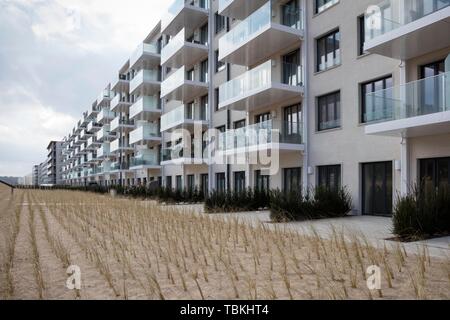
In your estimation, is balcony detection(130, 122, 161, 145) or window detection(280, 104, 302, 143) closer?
window detection(280, 104, 302, 143)

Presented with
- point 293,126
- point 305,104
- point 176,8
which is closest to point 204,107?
point 176,8

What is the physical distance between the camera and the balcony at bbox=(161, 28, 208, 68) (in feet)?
85.8

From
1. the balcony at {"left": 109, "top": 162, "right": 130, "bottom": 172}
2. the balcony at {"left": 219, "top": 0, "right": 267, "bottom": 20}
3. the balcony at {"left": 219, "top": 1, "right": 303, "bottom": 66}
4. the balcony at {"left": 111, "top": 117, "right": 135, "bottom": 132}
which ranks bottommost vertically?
the balcony at {"left": 109, "top": 162, "right": 130, "bottom": 172}

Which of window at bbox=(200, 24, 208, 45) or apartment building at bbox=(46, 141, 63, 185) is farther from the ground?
window at bbox=(200, 24, 208, 45)

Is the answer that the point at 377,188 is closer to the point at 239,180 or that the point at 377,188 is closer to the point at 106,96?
the point at 239,180

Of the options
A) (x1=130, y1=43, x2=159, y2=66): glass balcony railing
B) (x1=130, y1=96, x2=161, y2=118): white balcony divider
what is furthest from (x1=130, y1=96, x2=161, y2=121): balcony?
(x1=130, y1=43, x2=159, y2=66): glass balcony railing

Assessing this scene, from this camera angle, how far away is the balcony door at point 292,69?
1795cm

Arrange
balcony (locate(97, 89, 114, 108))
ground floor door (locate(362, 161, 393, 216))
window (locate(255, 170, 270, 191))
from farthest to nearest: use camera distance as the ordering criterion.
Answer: balcony (locate(97, 89, 114, 108)), window (locate(255, 170, 270, 191)), ground floor door (locate(362, 161, 393, 216))

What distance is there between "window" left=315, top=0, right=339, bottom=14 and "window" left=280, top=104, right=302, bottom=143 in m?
4.12

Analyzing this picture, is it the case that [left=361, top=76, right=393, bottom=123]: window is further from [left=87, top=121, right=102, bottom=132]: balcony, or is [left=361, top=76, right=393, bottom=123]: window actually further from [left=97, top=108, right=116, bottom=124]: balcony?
[left=87, top=121, right=102, bottom=132]: balcony

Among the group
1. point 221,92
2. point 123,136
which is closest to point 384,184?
point 221,92

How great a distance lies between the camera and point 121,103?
46875 mm

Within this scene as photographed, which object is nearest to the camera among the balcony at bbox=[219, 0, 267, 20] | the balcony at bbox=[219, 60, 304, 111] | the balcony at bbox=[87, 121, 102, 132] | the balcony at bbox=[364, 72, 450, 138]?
the balcony at bbox=[364, 72, 450, 138]

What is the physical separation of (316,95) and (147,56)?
22394mm
